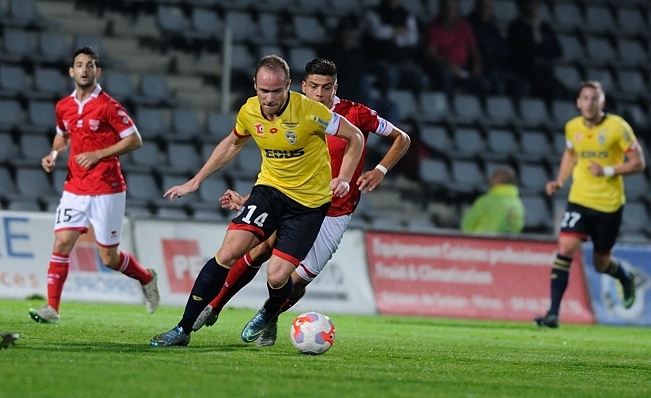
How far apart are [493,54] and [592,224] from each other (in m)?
7.48

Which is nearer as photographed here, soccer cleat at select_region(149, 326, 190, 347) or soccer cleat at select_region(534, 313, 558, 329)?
soccer cleat at select_region(149, 326, 190, 347)

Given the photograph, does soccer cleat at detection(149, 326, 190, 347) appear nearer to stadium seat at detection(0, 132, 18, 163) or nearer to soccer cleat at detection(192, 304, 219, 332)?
soccer cleat at detection(192, 304, 219, 332)

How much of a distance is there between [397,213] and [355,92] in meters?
2.03

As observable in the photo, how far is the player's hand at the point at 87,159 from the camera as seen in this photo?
1036 centimetres

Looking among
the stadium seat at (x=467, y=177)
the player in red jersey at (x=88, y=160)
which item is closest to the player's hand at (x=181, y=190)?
the player in red jersey at (x=88, y=160)

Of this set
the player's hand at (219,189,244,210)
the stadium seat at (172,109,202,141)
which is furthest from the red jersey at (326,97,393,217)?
the stadium seat at (172,109,202,141)

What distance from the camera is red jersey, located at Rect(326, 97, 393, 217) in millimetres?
9305

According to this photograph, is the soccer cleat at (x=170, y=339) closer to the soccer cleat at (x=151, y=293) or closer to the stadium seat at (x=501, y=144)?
the soccer cleat at (x=151, y=293)

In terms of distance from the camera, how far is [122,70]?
18.5 meters

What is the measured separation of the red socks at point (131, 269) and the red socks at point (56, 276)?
0.71 meters

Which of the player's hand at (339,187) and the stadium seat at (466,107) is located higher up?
the stadium seat at (466,107)

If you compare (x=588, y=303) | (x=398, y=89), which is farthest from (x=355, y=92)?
(x=588, y=303)

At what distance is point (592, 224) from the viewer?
544 inches

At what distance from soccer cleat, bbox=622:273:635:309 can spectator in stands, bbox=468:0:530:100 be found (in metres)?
6.64
